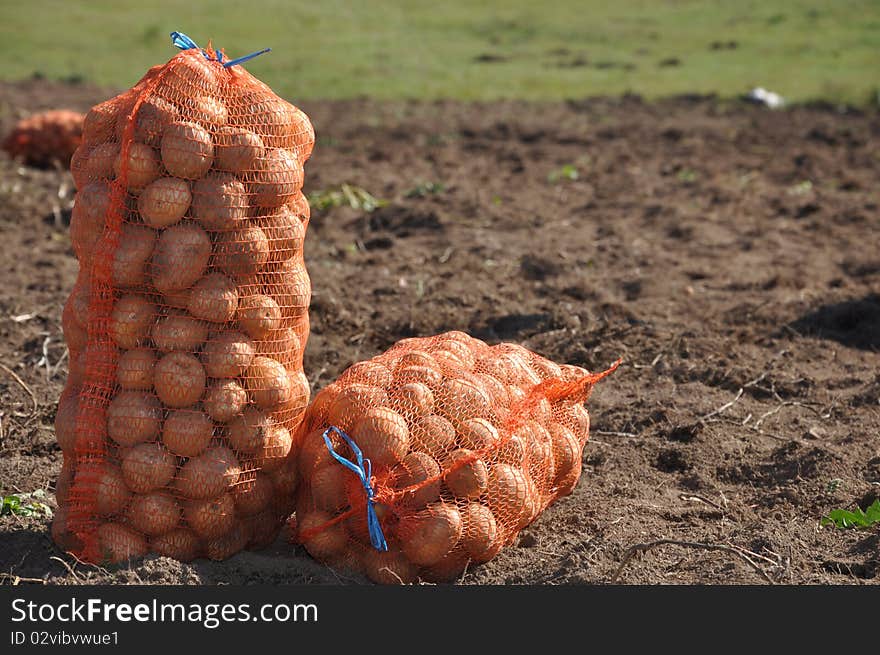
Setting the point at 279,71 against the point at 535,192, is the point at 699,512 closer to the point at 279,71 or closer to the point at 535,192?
the point at 535,192

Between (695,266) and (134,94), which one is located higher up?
(134,94)

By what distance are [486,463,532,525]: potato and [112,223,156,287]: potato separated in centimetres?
133

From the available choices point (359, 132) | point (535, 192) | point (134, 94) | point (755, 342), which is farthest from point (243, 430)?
point (359, 132)

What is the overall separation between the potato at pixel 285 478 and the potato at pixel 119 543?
0.48 m

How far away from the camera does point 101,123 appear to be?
3.85 m

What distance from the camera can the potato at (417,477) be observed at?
12.5 feet

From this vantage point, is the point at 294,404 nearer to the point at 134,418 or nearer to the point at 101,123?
the point at 134,418

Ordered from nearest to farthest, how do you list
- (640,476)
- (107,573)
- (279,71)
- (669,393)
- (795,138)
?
(107,573) → (640,476) → (669,393) → (795,138) → (279,71)

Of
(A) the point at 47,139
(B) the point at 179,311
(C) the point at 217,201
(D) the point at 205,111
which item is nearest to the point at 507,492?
(B) the point at 179,311

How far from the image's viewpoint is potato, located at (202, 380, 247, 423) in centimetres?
373

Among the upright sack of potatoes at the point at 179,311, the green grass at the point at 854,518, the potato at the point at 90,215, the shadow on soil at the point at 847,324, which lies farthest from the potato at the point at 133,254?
the shadow on soil at the point at 847,324

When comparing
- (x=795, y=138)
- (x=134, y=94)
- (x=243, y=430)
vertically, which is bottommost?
(x=795, y=138)

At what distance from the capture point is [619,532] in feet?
14.3

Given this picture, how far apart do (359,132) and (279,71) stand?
18.0ft
